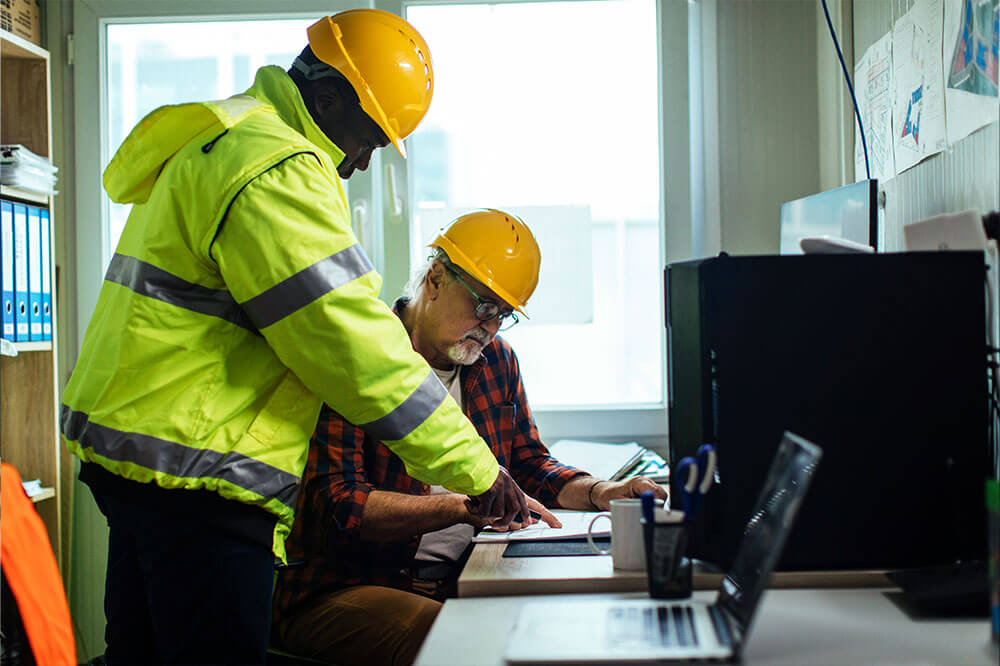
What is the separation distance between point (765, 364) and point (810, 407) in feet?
0.27

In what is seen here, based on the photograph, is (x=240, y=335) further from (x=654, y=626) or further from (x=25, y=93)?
(x=25, y=93)

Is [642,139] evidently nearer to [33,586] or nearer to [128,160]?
[128,160]

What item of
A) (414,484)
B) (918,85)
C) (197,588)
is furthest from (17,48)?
(918,85)

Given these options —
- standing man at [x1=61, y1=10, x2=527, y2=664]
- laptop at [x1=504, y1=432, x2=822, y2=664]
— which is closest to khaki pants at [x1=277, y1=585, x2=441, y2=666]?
standing man at [x1=61, y1=10, x2=527, y2=664]

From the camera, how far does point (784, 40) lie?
2.55 metres

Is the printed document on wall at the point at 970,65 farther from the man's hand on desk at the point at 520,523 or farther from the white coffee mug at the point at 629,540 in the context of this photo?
the man's hand on desk at the point at 520,523

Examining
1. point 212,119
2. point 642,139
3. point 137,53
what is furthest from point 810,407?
point 137,53

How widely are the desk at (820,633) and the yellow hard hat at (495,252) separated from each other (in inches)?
35.6

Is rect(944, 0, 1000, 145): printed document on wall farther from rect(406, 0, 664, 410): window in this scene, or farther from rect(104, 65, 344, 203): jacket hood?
rect(406, 0, 664, 410): window

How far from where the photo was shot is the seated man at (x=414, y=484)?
1521mm

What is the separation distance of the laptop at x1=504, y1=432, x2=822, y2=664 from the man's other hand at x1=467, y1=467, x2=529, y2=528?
0.36 m

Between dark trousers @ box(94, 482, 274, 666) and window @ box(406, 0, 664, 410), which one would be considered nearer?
dark trousers @ box(94, 482, 274, 666)

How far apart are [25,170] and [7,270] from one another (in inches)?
11.0

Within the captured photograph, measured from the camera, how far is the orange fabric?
85 centimetres
